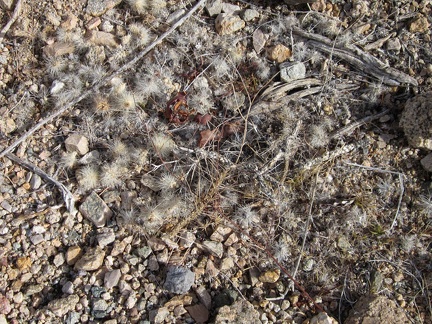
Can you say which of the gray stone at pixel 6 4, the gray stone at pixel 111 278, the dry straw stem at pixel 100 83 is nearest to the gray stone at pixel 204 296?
the gray stone at pixel 111 278

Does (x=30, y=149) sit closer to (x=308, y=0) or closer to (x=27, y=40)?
(x=27, y=40)

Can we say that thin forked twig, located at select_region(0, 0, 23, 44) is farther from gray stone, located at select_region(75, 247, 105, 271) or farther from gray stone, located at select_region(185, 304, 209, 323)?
gray stone, located at select_region(185, 304, 209, 323)

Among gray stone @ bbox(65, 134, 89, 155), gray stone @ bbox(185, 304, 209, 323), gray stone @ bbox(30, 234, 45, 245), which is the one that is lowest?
gray stone @ bbox(185, 304, 209, 323)

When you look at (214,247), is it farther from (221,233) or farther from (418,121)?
(418,121)

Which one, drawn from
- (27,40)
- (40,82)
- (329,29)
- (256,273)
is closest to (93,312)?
(256,273)

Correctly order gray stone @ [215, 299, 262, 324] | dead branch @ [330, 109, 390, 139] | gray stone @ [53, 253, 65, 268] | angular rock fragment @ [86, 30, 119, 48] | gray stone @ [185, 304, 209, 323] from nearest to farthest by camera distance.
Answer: gray stone @ [215, 299, 262, 324], gray stone @ [185, 304, 209, 323], gray stone @ [53, 253, 65, 268], dead branch @ [330, 109, 390, 139], angular rock fragment @ [86, 30, 119, 48]

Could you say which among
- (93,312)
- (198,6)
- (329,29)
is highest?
(198,6)

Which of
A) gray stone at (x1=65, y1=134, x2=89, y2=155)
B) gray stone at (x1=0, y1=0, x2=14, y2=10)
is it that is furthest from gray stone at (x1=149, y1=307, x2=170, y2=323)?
gray stone at (x1=0, y1=0, x2=14, y2=10)
